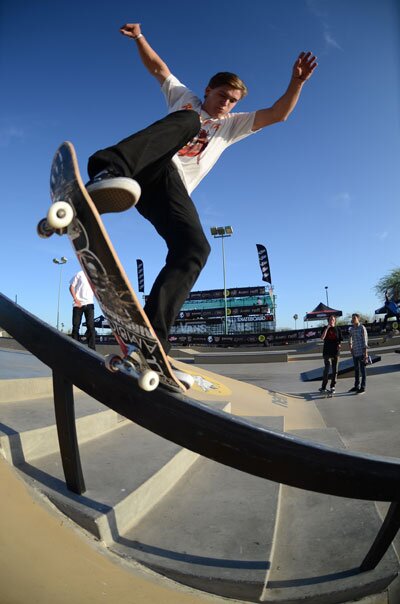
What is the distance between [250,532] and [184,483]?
1.71 ft

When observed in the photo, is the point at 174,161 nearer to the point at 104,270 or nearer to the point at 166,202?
the point at 166,202

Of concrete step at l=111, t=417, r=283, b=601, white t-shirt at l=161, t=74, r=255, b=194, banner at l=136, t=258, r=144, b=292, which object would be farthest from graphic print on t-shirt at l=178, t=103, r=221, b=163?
banner at l=136, t=258, r=144, b=292

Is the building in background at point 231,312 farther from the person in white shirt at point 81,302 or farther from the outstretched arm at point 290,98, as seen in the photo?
the outstretched arm at point 290,98

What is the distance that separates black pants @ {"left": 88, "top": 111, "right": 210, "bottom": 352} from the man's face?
1.23 ft

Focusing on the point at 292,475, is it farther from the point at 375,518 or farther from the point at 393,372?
the point at 393,372

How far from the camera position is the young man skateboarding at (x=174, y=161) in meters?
1.41

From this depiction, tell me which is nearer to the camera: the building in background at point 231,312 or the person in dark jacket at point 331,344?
the person in dark jacket at point 331,344

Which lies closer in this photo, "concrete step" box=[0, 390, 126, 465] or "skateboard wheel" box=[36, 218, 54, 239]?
"skateboard wheel" box=[36, 218, 54, 239]

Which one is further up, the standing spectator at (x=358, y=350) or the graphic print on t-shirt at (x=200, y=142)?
the graphic print on t-shirt at (x=200, y=142)

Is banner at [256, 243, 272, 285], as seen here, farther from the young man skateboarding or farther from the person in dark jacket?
the young man skateboarding

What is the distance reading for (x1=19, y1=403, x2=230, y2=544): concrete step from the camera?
1.38 m

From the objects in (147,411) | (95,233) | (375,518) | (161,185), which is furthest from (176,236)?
(375,518)

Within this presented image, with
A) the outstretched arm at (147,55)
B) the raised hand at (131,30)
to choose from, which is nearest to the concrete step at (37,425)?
the outstretched arm at (147,55)

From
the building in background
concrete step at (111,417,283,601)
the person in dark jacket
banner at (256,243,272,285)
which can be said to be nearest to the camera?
concrete step at (111,417,283,601)
